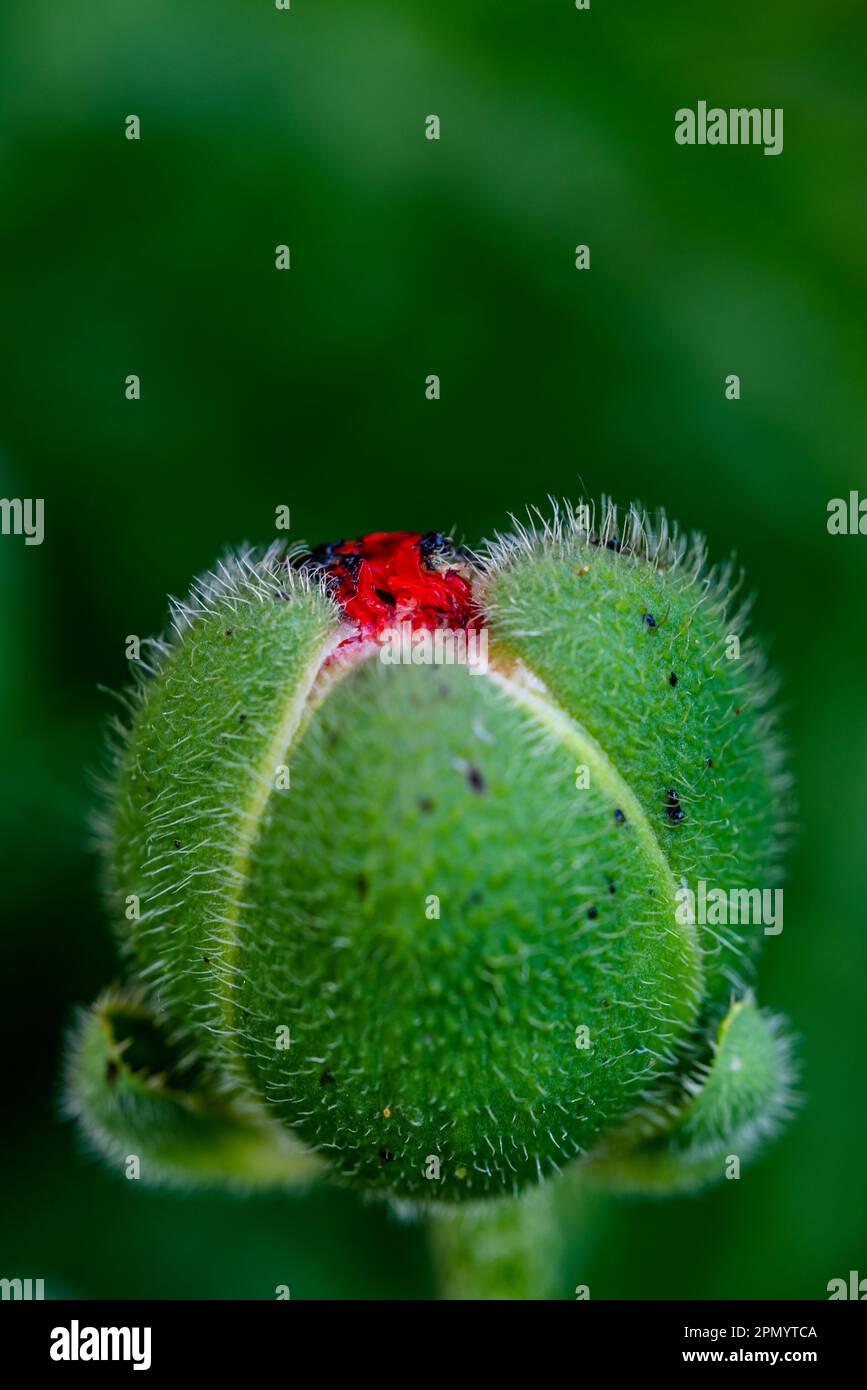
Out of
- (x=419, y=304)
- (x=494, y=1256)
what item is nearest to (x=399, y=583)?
(x=494, y=1256)

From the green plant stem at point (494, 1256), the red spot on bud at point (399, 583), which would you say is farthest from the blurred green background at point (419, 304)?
the red spot on bud at point (399, 583)

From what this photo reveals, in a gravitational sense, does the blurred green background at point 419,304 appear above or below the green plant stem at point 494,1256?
above

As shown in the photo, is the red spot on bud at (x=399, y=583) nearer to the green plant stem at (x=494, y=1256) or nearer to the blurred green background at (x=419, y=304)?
the green plant stem at (x=494, y=1256)

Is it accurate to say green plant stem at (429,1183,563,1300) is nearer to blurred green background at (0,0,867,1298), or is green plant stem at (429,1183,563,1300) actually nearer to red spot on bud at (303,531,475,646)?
blurred green background at (0,0,867,1298)

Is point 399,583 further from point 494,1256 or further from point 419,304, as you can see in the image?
point 419,304

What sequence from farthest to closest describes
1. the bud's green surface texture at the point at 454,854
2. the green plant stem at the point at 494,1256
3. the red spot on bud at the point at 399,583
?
the green plant stem at the point at 494,1256, the red spot on bud at the point at 399,583, the bud's green surface texture at the point at 454,854
